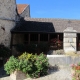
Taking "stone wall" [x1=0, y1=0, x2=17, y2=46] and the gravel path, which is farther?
"stone wall" [x1=0, y1=0, x2=17, y2=46]

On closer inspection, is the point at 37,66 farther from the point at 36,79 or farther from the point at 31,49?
the point at 31,49

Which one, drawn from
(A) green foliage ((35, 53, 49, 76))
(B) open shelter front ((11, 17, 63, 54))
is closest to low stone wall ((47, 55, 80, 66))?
(A) green foliage ((35, 53, 49, 76))

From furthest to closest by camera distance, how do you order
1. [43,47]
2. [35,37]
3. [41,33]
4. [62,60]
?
[35,37] < [41,33] < [43,47] < [62,60]

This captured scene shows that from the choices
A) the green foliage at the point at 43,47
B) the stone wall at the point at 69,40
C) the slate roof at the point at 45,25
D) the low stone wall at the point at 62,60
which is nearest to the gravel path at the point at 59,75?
the low stone wall at the point at 62,60

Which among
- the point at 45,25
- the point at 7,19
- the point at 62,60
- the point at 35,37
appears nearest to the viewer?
the point at 62,60

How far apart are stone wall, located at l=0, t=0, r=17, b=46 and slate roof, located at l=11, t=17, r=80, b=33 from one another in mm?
1014

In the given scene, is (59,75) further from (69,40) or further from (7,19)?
(7,19)

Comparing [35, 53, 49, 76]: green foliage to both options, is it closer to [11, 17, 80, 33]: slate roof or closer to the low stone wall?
the low stone wall

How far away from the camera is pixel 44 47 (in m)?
23.8

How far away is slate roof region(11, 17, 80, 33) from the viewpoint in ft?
83.8

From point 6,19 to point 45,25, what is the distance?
16.9 ft

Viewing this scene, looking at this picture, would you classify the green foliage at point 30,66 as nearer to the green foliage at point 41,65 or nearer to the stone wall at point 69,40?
the green foliage at point 41,65

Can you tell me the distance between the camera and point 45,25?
26.6 meters


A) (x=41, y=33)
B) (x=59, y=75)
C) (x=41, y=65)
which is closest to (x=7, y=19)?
(x=41, y=33)
